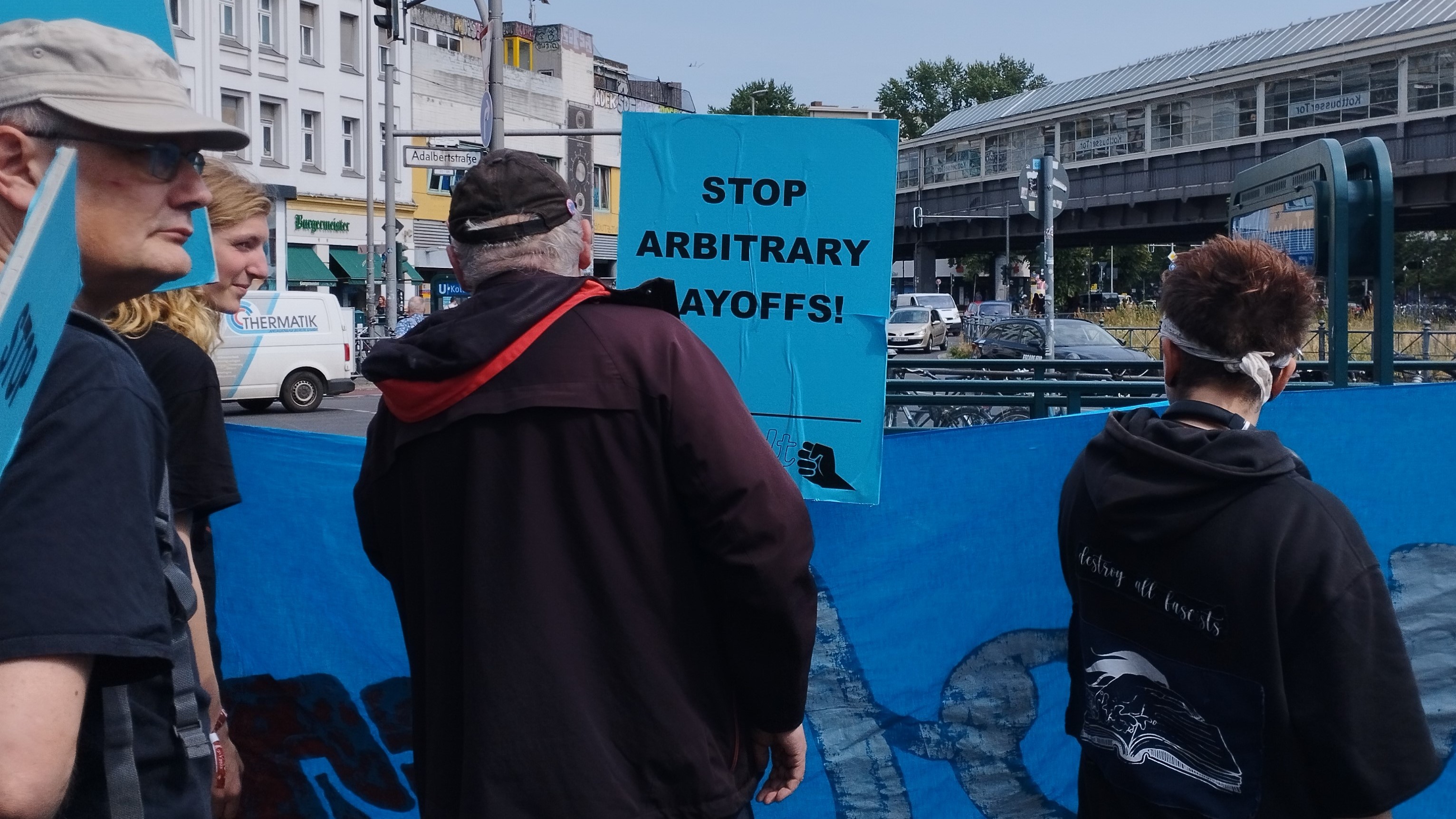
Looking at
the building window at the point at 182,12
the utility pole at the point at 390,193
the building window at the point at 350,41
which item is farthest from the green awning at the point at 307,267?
the utility pole at the point at 390,193

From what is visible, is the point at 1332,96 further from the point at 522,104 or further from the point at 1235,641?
the point at 1235,641

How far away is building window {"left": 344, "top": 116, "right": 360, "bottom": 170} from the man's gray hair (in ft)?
137

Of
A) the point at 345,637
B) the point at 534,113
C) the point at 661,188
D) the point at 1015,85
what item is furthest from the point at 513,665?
the point at 1015,85

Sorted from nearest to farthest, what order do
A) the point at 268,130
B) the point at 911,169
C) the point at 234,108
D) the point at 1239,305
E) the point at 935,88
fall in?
the point at 1239,305 → the point at 234,108 → the point at 268,130 → the point at 911,169 → the point at 935,88

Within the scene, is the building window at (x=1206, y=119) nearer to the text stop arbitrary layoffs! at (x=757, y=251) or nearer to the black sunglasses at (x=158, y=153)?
the text stop arbitrary layoffs! at (x=757, y=251)

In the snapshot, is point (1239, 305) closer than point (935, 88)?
Yes

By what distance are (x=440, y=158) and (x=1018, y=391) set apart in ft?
49.6

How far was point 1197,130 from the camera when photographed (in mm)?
52219

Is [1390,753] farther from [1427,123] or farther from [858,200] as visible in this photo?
[1427,123]

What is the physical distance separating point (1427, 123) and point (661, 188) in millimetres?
43711

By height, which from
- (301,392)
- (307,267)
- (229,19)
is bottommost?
(301,392)

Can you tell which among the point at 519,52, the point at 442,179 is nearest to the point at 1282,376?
the point at 442,179

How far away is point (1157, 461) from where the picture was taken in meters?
2.07

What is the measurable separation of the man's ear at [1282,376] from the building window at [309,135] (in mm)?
41164
